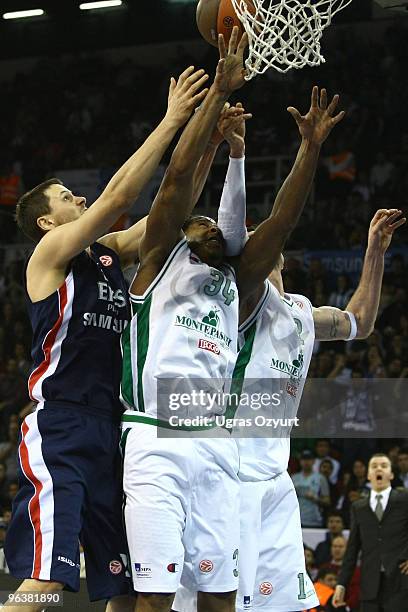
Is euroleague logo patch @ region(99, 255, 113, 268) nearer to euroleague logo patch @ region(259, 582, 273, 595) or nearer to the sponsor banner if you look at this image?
euroleague logo patch @ region(259, 582, 273, 595)

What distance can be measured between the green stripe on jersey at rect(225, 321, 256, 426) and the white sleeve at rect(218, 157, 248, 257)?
0.42 metres

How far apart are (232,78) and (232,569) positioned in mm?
1974

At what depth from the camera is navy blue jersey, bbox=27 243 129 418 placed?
395cm

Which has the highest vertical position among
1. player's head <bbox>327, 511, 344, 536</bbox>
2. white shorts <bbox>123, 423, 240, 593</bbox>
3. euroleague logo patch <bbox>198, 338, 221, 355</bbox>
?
euroleague logo patch <bbox>198, 338, 221, 355</bbox>

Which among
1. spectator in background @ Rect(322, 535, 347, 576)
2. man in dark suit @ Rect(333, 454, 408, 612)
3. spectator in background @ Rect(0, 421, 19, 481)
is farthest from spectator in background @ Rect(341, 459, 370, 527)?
spectator in background @ Rect(0, 421, 19, 481)

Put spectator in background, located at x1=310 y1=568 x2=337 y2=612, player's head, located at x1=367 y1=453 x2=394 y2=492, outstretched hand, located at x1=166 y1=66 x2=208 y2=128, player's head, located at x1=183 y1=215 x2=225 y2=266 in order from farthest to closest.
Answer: spectator in background, located at x1=310 y1=568 x2=337 y2=612 < player's head, located at x1=367 y1=453 x2=394 y2=492 < player's head, located at x1=183 y1=215 x2=225 y2=266 < outstretched hand, located at x1=166 y1=66 x2=208 y2=128

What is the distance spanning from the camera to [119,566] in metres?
3.83

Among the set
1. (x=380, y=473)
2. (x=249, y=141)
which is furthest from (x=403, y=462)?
(x=249, y=141)

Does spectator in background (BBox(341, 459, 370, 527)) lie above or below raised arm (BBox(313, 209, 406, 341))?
below

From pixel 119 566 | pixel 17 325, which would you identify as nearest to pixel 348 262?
pixel 17 325

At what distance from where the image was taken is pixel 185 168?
13.1ft

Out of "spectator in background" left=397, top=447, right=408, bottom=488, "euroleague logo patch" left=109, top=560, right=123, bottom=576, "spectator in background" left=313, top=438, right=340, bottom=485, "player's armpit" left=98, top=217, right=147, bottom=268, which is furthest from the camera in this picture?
"spectator in background" left=313, top=438, right=340, bottom=485

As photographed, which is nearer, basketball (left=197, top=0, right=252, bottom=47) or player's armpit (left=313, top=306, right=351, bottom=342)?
basketball (left=197, top=0, right=252, bottom=47)

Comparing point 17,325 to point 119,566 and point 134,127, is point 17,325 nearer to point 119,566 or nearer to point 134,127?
point 134,127
